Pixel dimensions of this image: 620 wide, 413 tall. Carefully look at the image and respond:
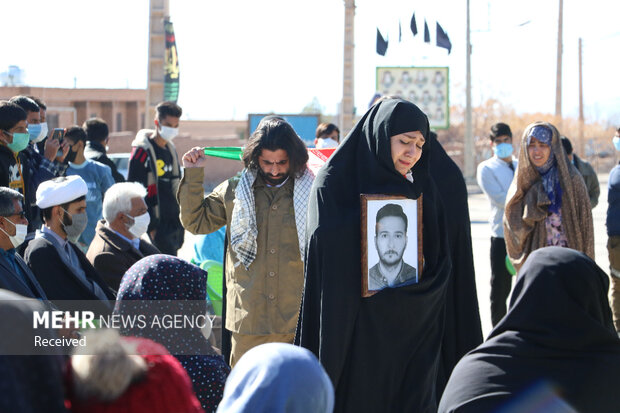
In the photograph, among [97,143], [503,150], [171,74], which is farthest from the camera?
[171,74]

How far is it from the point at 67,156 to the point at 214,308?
2289 millimetres

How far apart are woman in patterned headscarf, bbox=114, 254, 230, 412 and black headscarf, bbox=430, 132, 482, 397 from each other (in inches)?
54.6

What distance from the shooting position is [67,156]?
753 cm

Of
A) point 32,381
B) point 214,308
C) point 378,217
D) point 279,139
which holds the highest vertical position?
point 279,139

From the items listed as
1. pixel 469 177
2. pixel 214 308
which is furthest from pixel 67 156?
pixel 469 177

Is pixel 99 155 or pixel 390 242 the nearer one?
pixel 390 242

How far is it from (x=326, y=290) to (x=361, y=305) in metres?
0.19

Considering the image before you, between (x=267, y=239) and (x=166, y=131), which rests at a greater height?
(x=166, y=131)

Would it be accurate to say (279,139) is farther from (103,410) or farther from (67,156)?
(67,156)

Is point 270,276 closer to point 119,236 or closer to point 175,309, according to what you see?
point 119,236

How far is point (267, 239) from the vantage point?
441 centimetres

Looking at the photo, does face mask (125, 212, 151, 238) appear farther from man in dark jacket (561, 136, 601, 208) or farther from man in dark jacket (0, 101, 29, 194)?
man in dark jacket (561, 136, 601, 208)

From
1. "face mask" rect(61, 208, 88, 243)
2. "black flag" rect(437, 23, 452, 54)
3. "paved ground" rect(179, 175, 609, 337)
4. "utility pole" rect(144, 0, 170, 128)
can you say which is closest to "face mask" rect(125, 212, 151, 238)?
"face mask" rect(61, 208, 88, 243)

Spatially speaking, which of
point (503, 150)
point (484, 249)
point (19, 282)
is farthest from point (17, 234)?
point (484, 249)
